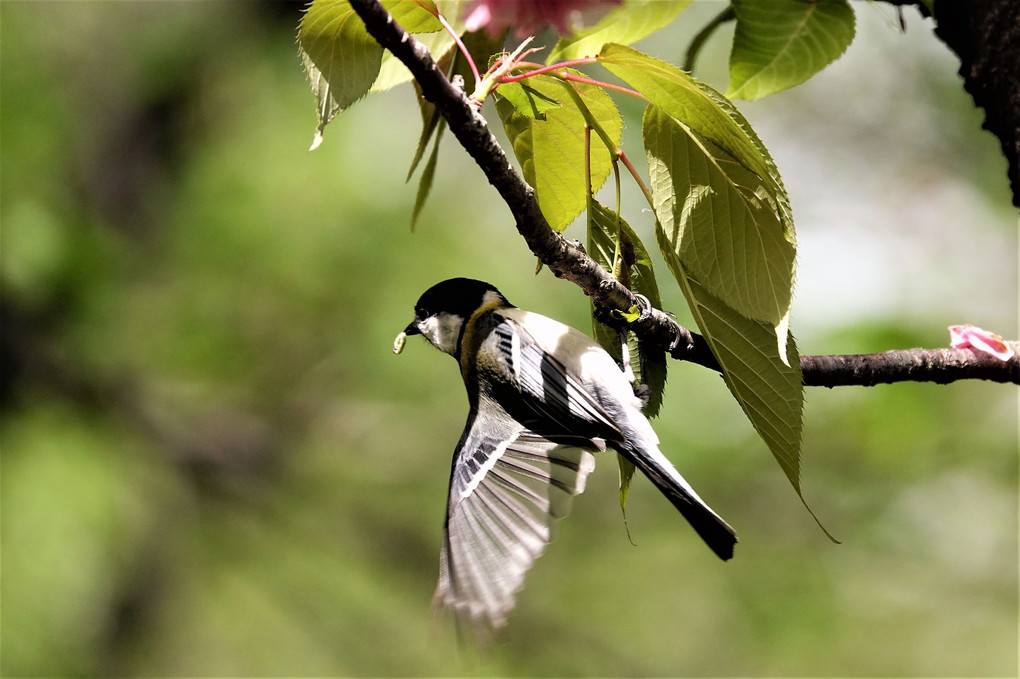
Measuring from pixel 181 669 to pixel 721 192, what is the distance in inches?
213

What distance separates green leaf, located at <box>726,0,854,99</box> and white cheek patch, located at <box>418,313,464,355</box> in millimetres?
662

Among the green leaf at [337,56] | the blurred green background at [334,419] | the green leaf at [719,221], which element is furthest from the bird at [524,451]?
the blurred green background at [334,419]

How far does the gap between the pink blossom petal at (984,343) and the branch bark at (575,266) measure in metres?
0.02

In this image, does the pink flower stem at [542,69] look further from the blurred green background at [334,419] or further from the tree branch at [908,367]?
the blurred green background at [334,419]

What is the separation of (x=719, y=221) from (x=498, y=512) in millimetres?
507

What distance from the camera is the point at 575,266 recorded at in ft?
2.81

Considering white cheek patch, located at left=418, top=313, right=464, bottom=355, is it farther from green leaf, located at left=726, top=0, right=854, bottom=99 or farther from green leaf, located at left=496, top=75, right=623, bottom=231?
green leaf, located at left=726, top=0, right=854, bottom=99

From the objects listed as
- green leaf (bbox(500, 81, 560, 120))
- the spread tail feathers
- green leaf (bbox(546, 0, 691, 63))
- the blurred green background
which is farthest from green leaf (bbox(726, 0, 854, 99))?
the blurred green background

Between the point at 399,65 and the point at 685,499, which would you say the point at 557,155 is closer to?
the point at 399,65

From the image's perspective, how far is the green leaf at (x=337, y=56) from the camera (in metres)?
0.90

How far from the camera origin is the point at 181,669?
5.15 meters

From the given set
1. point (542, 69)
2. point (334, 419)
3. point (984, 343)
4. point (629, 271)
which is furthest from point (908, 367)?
point (334, 419)

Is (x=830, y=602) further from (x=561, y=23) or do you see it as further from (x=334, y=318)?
(x=561, y=23)

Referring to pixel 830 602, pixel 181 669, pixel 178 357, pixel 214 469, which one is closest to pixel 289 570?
pixel 214 469
